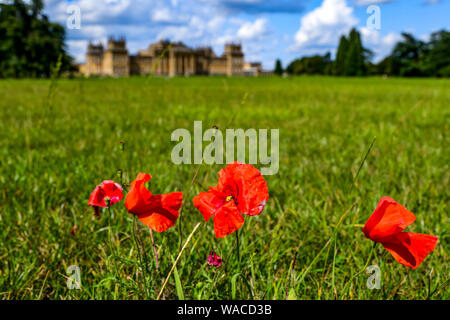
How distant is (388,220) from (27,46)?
46.5 metres

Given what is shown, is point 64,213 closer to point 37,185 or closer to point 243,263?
point 37,185

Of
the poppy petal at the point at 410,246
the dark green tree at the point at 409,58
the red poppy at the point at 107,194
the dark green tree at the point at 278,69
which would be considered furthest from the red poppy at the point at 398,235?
the dark green tree at the point at 278,69

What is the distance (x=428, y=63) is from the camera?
186 feet

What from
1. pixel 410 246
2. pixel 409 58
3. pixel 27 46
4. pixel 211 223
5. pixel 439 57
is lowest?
pixel 211 223

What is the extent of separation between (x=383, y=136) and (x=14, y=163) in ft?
11.7

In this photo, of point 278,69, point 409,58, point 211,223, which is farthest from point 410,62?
point 211,223

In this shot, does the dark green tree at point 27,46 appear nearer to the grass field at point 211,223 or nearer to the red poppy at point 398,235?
the grass field at point 211,223

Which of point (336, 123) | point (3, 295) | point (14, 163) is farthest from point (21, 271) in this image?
point (336, 123)

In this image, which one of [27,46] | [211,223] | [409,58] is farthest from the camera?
[409,58]

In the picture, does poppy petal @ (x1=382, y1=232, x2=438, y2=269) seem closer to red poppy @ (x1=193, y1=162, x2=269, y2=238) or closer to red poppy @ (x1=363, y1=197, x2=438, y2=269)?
red poppy @ (x1=363, y1=197, x2=438, y2=269)

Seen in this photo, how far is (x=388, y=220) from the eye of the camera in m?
0.66

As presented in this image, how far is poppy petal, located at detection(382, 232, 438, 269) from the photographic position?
0.66 metres

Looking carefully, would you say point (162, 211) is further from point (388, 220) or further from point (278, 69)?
point (278, 69)

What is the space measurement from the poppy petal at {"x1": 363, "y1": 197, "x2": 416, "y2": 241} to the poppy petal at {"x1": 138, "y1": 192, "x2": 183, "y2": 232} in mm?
374
